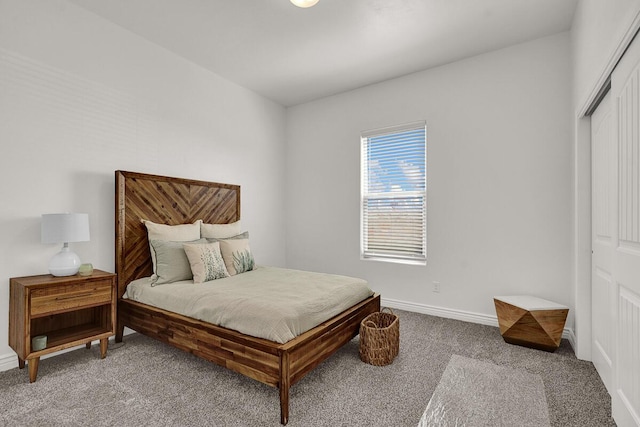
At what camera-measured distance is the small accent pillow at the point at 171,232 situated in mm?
2996

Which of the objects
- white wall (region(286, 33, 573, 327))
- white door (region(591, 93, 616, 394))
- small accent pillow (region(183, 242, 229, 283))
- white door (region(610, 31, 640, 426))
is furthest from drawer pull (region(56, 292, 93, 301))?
white door (region(591, 93, 616, 394))

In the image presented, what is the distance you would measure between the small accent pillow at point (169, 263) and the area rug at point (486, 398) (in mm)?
2223

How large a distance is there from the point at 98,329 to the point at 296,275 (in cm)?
169

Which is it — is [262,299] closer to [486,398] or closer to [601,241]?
[486,398]

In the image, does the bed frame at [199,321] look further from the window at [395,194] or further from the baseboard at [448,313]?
the window at [395,194]

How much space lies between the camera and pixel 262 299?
2.19m

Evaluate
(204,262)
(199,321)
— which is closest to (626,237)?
(199,321)

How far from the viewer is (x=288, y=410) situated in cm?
180

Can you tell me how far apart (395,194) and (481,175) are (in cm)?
101

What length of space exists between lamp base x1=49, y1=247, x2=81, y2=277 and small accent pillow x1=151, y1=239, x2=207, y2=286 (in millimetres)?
583

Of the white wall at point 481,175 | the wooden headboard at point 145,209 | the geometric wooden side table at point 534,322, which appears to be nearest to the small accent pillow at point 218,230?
the wooden headboard at point 145,209

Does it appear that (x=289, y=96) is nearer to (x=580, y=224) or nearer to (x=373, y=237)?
(x=373, y=237)

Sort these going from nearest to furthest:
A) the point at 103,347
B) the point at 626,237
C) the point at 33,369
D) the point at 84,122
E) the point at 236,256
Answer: the point at 626,237
the point at 33,369
the point at 103,347
the point at 84,122
the point at 236,256

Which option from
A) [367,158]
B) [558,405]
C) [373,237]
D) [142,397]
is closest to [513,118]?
[367,158]
